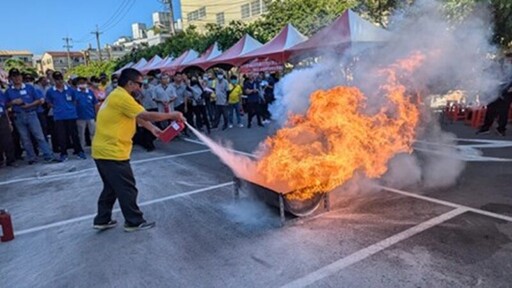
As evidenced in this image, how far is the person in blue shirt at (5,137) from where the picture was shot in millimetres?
8852

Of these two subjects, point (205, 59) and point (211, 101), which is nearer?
point (211, 101)

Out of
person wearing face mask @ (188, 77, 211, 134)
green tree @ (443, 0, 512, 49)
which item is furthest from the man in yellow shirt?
person wearing face mask @ (188, 77, 211, 134)

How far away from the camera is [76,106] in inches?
394

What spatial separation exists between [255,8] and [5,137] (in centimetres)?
3942

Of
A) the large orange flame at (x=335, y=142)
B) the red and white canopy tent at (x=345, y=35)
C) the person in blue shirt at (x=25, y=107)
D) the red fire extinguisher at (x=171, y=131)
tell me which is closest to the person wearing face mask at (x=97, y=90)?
the person in blue shirt at (x=25, y=107)

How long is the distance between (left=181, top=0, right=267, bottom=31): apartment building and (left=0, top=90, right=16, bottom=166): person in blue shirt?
35.9 metres

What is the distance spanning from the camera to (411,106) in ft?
19.6

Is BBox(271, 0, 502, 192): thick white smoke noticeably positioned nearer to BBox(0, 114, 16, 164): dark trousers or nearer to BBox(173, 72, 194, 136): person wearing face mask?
BBox(173, 72, 194, 136): person wearing face mask

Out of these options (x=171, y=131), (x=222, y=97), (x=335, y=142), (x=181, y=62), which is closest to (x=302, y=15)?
(x=181, y=62)

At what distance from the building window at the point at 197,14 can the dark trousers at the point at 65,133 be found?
4791cm

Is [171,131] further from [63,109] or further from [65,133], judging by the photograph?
[65,133]

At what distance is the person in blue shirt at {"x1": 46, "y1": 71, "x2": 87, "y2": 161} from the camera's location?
9.38m

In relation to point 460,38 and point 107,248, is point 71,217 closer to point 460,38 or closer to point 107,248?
point 107,248

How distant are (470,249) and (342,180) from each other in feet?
5.48
